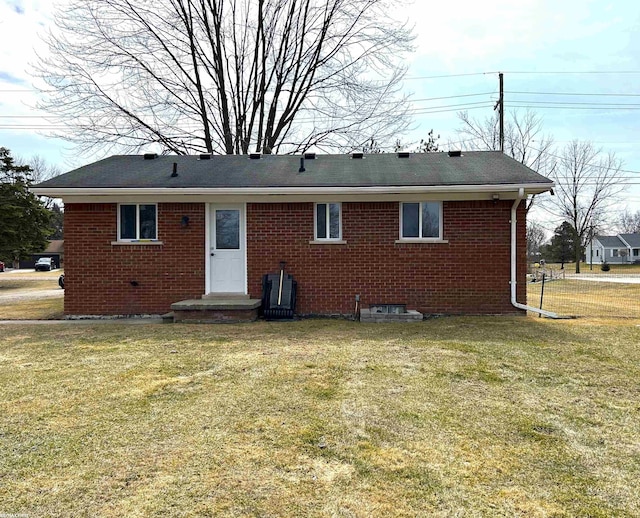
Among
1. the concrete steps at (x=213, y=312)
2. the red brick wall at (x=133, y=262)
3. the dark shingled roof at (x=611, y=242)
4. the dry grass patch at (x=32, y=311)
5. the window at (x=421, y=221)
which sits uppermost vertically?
the dark shingled roof at (x=611, y=242)

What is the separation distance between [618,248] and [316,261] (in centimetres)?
7112

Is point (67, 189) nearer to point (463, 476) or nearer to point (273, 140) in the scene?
point (463, 476)

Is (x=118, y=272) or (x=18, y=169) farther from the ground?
(x=18, y=169)

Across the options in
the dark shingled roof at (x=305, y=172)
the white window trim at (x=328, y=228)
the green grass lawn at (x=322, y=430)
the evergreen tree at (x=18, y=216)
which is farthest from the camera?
the evergreen tree at (x=18, y=216)

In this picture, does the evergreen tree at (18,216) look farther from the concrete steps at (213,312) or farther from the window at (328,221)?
the window at (328,221)

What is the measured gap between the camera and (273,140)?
66.5 ft

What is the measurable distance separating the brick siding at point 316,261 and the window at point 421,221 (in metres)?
0.17

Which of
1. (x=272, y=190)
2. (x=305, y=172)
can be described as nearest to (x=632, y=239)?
(x=305, y=172)

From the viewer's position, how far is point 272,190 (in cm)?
898

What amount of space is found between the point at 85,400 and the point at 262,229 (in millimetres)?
5870

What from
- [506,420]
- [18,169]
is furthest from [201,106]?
[506,420]

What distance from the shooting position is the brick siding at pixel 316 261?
9.21 metres

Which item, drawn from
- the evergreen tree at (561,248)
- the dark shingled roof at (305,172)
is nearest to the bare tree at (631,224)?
the evergreen tree at (561,248)

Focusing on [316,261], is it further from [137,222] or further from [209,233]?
[137,222]
